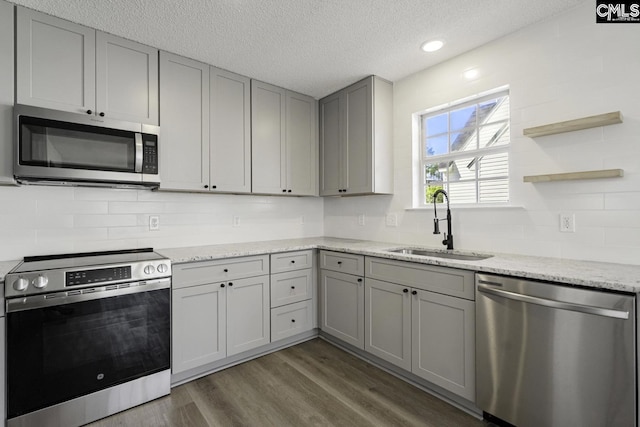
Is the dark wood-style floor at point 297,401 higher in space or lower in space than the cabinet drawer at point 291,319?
lower

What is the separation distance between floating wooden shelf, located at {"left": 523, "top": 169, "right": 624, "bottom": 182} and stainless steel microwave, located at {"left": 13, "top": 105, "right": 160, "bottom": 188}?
2654 millimetres

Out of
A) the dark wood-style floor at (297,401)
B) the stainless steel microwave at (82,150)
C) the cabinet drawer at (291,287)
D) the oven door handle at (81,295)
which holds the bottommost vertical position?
the dark wood-style floor at (297,401)

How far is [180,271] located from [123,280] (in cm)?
36

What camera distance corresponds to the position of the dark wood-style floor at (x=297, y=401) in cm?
180

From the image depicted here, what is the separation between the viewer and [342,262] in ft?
8.84

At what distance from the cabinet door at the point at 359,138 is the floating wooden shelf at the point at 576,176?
127 centimetres

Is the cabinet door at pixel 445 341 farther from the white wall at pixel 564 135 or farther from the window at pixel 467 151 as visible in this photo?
the window at pixel 467 151

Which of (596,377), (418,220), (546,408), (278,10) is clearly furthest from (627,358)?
(278,10)

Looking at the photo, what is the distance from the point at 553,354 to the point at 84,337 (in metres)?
2.54

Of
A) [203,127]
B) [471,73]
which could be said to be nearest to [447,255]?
[471,73]

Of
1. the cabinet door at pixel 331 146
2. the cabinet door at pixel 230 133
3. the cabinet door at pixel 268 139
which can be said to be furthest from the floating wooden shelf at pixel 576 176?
the cabinet door at pixel 230 133

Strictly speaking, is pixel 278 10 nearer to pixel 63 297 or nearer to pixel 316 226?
pixel 63 297

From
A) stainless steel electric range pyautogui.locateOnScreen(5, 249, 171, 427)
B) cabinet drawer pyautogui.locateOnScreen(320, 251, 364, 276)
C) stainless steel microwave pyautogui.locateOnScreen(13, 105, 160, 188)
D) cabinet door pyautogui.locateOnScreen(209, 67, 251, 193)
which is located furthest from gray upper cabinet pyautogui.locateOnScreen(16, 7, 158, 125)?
cabinet drawer pyautogui.locateOnScreen(320, 251, 364, 276)

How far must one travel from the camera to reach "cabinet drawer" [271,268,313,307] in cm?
268
